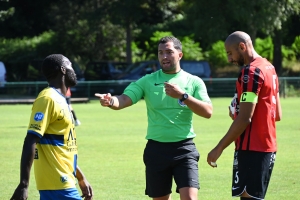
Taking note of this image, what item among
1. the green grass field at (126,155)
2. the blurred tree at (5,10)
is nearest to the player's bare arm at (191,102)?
the green grass field at (126,155)

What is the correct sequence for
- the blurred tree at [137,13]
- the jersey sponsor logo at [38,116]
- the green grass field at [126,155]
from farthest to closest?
the blurred tree at [137,13] < the green grass field at [126,155] < the jersey sponsor logo at [38,116]

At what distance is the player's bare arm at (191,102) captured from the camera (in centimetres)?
634

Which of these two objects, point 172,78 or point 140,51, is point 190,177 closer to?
point 172,78

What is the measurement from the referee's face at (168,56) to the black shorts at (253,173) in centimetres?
140

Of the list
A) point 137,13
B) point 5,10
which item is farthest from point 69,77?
point 5,10

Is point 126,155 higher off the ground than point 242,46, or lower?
lower

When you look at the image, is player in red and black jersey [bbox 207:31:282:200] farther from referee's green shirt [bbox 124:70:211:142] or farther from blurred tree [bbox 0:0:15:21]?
blurred tree [bbox 0:0:15:21]

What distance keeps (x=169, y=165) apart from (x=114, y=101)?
88 centimetres

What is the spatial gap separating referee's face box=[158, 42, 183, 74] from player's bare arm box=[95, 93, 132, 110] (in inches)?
20.6

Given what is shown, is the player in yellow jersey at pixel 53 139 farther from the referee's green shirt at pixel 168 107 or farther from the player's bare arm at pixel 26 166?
the referee's green shirt at pixel 168 107

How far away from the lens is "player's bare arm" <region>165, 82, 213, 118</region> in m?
6.34

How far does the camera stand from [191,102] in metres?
6.50

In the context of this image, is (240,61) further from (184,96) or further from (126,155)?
(126,155)

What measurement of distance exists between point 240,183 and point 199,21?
32.4m
